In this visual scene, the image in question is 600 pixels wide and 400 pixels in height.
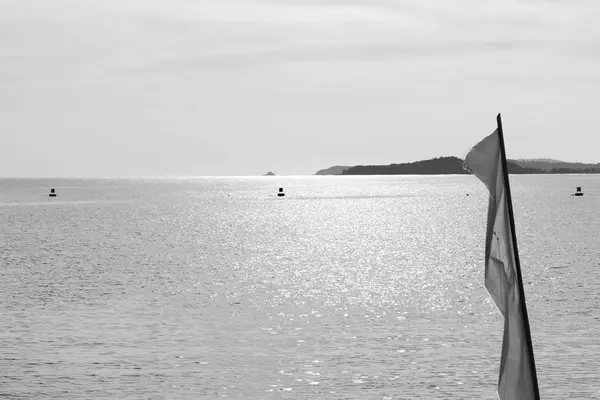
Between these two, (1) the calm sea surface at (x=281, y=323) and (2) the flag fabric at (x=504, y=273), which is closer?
(2) the flag fabric at (x=504, y=273)

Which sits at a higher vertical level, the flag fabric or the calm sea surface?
the flag fabric

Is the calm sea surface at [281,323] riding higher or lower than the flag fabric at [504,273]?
lower

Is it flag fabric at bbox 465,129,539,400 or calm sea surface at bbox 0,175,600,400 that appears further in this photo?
calm sea surface at bbox 0,175,600,400

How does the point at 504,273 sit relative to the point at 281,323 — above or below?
above

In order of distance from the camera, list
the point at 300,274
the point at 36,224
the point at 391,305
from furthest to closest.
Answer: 1. the point at 36,224
2. the point at 300,274
3. the point at 391,305

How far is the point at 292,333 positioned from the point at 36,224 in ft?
416

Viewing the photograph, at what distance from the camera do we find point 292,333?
147 ft

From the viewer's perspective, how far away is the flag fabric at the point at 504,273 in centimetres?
1198

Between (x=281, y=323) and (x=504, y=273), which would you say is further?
(x=281, y=323)

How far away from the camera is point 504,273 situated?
12.1 m

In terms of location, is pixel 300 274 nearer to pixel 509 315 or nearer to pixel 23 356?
pixel 23 356

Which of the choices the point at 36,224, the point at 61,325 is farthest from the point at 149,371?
the point at 36,224

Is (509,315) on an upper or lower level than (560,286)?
upper

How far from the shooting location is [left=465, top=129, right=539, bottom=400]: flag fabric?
12.0 metres
